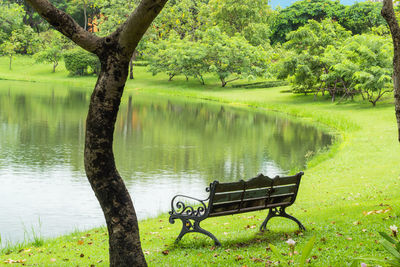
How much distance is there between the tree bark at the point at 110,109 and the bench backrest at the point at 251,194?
5.25 feet

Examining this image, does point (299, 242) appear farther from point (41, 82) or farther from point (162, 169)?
point (41, 82)

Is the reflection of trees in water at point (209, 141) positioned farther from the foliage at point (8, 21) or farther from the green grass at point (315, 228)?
the foliage at point (8, 21)

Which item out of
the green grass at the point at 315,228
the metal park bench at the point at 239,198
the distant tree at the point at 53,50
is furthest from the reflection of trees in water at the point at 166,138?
the distant tree at the point at 53,50

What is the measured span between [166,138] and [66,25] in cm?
1672

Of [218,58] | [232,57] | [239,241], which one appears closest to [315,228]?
[239,241]

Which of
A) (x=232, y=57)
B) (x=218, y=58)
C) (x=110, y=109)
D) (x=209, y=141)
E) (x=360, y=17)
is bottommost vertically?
(x=209, y=141)

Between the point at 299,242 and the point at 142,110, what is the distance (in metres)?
25.7

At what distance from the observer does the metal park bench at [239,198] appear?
666cm

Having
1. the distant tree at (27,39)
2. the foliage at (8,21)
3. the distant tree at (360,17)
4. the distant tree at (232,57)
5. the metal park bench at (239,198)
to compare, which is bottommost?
the metal park bench at (239,198)

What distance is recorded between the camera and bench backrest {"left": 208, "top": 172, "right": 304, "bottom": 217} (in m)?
6.65

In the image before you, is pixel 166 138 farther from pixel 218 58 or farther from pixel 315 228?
pixel 218 58

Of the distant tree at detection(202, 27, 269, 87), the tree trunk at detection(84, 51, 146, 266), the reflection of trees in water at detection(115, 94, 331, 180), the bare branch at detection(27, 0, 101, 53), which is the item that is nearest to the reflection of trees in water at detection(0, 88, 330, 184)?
the reflection of trees in water at detection(115, 94, 331, 180)

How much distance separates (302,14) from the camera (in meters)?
65.8

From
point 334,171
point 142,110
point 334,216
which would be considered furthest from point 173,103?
point 334,216
